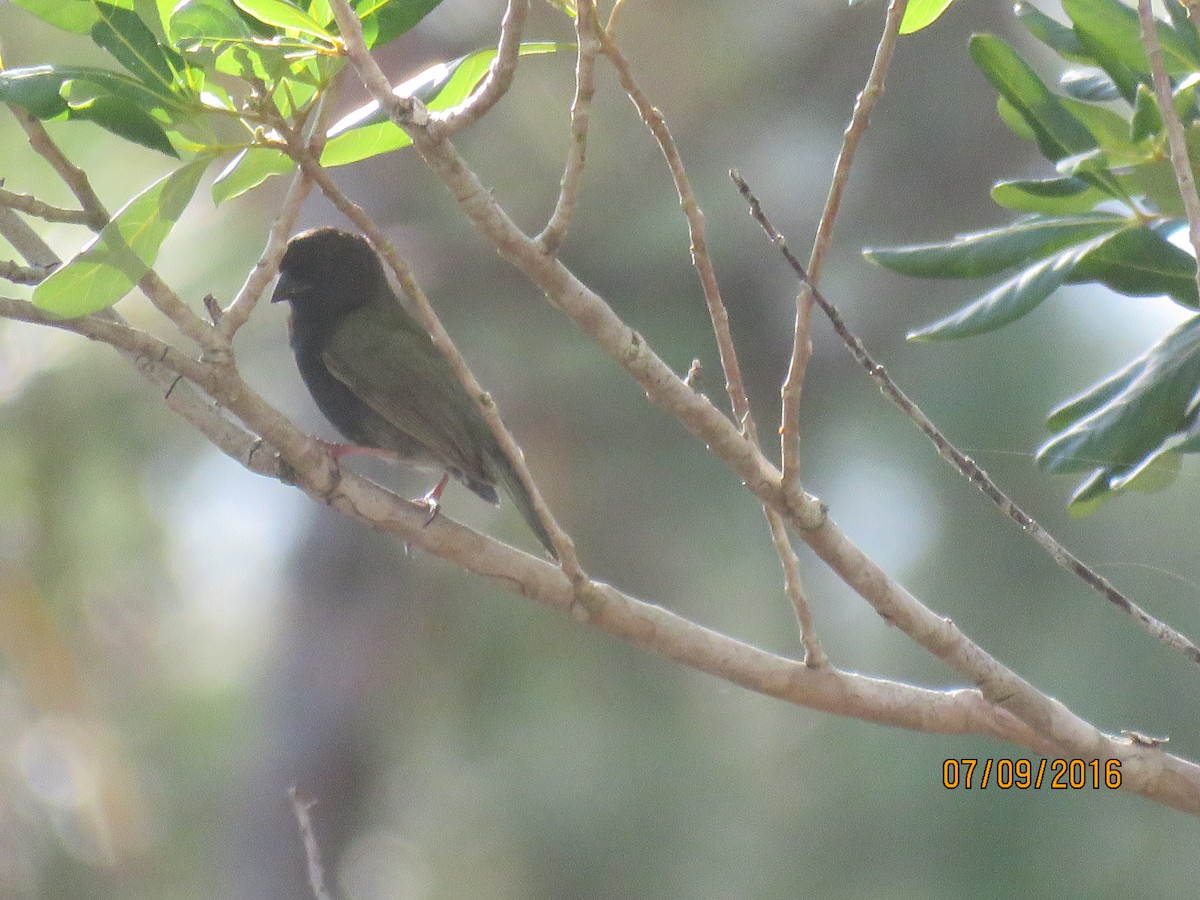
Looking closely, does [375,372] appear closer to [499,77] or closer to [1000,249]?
[499,77]

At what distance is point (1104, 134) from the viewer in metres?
1.99

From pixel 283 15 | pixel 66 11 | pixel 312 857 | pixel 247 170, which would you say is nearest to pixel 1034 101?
pixel 283 15

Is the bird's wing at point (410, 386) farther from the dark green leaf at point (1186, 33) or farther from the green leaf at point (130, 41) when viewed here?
the dark green leaf at point (1186, 33)

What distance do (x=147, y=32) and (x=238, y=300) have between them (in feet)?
1.35

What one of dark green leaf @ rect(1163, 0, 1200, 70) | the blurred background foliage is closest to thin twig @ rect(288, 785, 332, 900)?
dark green leaf @ rect(1163, 0, 1200, 70)

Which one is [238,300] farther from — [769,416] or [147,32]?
[769,416]

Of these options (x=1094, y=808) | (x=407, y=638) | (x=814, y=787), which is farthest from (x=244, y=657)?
(x=1094, y=808)

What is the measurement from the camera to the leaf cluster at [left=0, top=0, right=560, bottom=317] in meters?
1.67

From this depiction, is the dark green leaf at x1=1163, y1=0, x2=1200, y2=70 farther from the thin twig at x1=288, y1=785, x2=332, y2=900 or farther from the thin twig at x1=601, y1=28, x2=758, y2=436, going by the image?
the thin twig at x1=288, y1=785, x2=332, y2=900

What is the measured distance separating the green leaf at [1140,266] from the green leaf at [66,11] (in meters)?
1.53

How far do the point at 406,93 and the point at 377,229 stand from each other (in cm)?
34

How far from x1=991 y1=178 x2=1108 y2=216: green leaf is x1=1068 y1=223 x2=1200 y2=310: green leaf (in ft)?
0.28

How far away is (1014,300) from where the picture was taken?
192cm

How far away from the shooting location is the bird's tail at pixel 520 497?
8.73 feet
